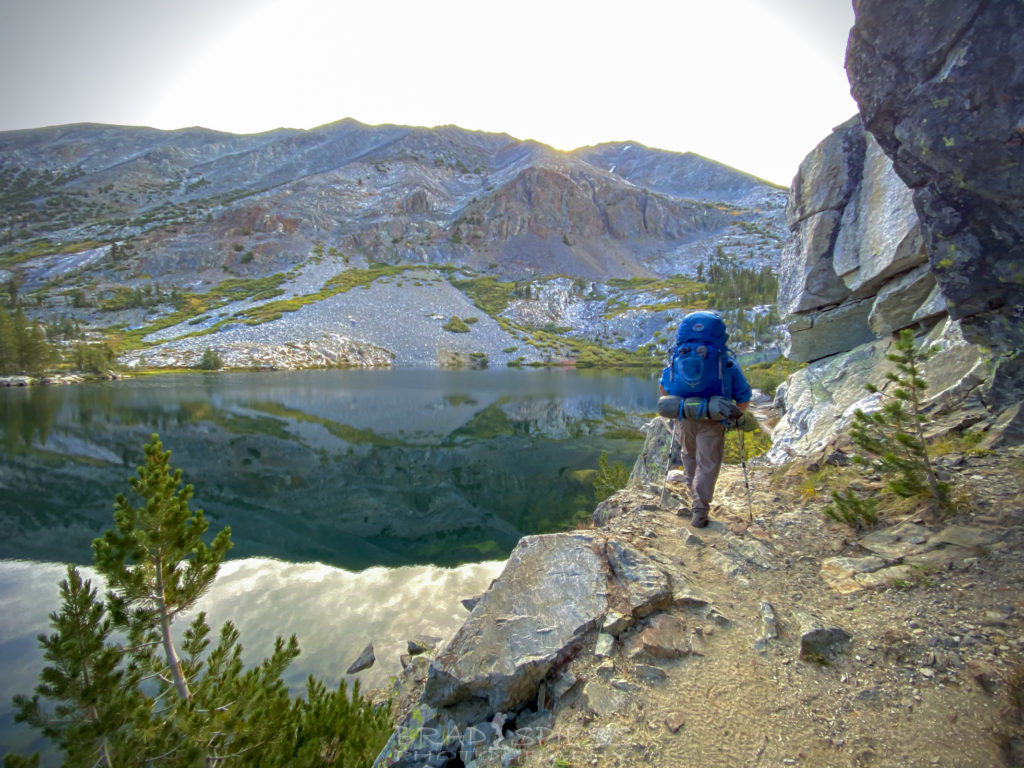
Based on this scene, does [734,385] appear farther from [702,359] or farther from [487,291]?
[487,291]

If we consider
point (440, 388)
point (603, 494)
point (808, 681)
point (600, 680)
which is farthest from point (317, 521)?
point (440, 388)

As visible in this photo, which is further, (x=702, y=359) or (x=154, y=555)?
(x=702, y=359)

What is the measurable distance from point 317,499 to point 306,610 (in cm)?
893

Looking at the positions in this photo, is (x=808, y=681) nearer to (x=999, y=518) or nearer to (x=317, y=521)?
(x=999, y=518)

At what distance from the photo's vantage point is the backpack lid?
6625 millimetres

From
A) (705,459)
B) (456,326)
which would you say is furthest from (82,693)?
(456,326)

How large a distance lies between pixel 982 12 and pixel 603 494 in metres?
14.0

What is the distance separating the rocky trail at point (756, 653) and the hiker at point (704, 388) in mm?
1055

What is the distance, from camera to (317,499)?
1842 cm

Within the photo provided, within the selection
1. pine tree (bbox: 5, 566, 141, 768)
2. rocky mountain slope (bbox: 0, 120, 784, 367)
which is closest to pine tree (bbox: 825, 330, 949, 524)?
pine tree (bbox: 5, 566, 141, 768)

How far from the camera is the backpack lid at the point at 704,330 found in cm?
662

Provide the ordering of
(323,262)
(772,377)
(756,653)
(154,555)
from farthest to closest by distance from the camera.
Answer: (323,262) → (772,377) → (154,555) → (756,653)

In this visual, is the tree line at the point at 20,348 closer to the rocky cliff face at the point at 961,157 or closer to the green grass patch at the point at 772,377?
the rocky cliff face at the point at 961,157

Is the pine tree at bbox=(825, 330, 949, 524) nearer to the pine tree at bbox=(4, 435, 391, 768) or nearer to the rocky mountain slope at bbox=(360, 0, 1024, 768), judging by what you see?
the rocky mountain slope at bbox=(360, 0, 1024, 768)
